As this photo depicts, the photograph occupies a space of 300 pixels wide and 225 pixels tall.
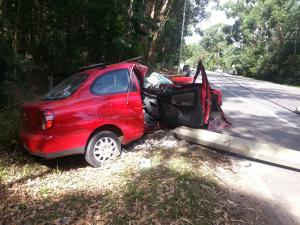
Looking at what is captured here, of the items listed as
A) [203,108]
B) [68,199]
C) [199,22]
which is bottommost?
[68,199]

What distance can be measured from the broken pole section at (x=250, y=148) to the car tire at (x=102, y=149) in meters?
1.69

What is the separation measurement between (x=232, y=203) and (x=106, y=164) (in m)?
2.51

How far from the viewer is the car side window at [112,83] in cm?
670

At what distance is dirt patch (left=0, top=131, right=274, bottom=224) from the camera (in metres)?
4.88

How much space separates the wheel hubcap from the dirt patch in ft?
0.68

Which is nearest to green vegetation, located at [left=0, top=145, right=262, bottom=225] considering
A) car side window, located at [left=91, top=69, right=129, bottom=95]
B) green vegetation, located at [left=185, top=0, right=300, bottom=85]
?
car side window, located at [left=91, top=69, right=129, bottom=95]

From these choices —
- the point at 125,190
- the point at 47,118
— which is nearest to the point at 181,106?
the point at 125,190

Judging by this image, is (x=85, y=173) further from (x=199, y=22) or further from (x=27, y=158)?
(x=199, y=22)

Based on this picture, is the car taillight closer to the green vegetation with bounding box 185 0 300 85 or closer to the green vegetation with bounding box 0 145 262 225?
the green vegetation with bounding box 0 145 262 225

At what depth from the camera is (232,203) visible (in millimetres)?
5172

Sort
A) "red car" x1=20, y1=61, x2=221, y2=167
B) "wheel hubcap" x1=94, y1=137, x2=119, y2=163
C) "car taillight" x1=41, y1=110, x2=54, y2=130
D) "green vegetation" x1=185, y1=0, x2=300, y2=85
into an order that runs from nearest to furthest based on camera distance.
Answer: "car taillight" x1=41, y1=110, x2=54, y2=130 → "red car" x1=20, y1=61, x2=221, y2=167 → "wheel hubcap" x1=94, y1=137, x2=119, y2=163 → "green vegetation" x1=185, y1=0, x2=300, y2=85

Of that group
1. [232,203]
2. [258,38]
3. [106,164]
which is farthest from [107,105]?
[258,38]

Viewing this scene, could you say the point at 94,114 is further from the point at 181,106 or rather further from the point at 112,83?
the point at 181,106

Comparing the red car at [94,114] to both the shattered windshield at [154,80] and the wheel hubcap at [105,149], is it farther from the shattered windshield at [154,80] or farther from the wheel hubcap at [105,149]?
the shattered windshield at [154,80]
